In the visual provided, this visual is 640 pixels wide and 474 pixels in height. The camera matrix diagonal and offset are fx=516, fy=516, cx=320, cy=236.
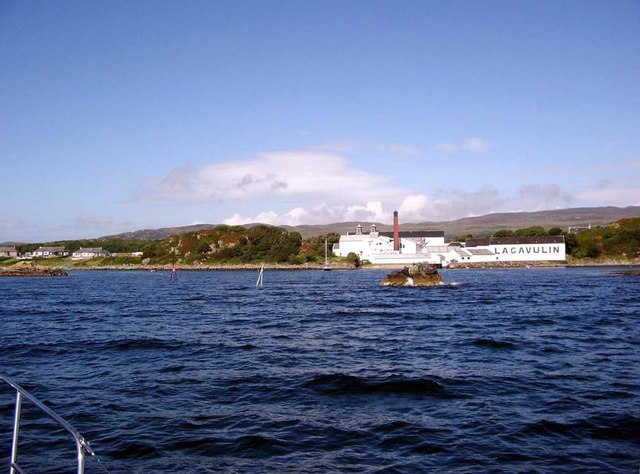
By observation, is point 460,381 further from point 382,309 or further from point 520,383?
point 382,309

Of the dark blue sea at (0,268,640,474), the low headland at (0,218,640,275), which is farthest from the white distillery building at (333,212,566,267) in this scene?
the dark blue sea at (0,268,640,474)

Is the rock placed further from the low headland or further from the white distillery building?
the low headland

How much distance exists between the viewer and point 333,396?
14562 millimetres

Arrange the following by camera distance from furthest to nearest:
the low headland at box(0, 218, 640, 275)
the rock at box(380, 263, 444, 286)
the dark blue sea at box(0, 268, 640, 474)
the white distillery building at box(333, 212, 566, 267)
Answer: the white distillery building at box(333, 212, 566, 267) < the low headland at box(0, 218, 640, 275) < the rock at box(380, 263, 444, 286) < the dark blue sea at box(0, 268, 640, 474)

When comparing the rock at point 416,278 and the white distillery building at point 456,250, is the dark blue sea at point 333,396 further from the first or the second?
the white distillery building at point 456,250

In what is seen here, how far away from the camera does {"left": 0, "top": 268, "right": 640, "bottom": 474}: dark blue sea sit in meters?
10.1

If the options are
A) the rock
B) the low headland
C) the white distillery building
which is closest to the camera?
the rock

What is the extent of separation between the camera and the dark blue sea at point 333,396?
397 inches

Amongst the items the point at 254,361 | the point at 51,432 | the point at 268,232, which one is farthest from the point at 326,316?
the point at 268,232

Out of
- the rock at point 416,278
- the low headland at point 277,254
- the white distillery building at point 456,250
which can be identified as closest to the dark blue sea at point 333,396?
the rock at point 416,278

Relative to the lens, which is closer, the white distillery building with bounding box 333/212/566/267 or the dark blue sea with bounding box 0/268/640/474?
the dark blue sea with bounding box 0/268/640/474

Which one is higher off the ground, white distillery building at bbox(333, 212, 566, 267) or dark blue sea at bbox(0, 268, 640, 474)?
white distillery building at bbox(333, 212, 566, 267)

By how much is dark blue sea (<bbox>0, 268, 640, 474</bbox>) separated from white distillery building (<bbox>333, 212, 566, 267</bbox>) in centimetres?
11556

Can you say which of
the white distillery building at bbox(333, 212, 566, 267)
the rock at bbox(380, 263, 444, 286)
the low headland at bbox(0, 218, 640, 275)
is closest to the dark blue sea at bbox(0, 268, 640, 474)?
the rock at bbox(380, 263, 444, 286)
